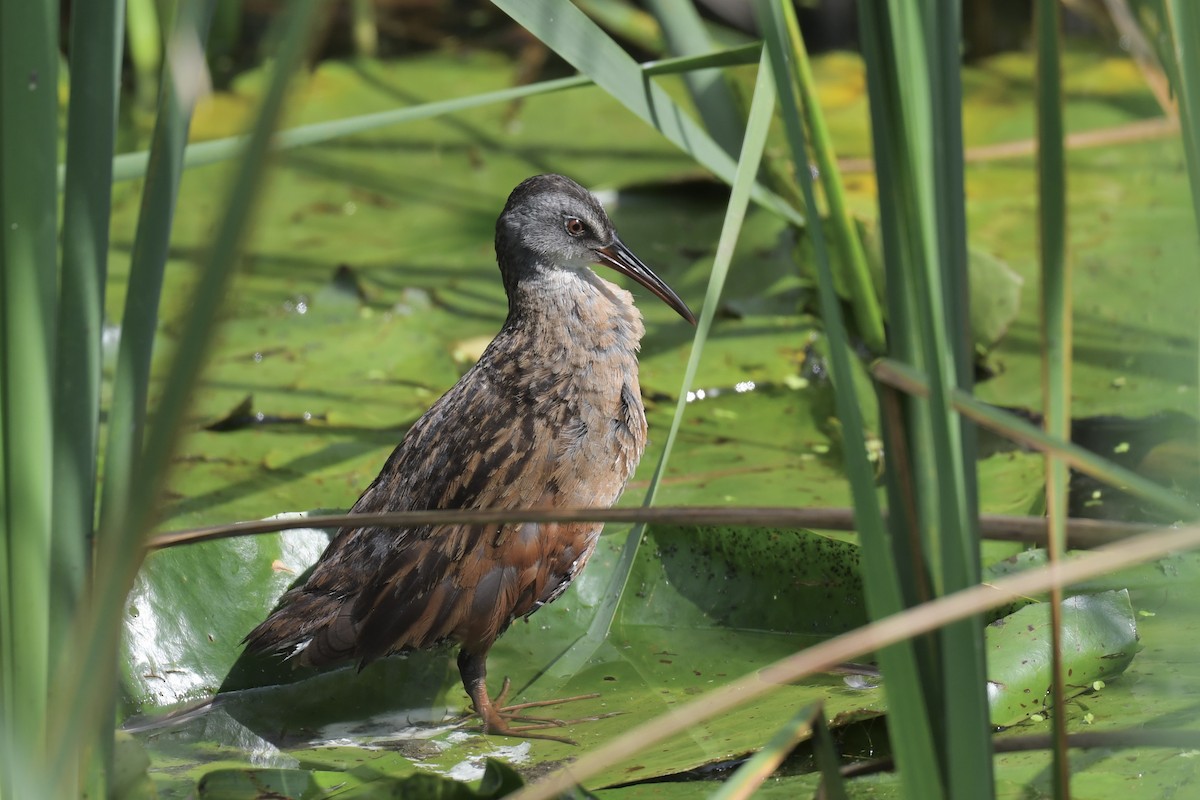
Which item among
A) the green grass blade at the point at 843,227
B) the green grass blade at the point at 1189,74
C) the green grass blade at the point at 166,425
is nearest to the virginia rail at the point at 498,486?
the green grass blade at the point at 843,227

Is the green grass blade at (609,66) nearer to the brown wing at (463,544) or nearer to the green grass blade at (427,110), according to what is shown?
the green grass blade at (427,110)

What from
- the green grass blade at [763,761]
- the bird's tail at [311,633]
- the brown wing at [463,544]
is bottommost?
the green grass blade at [763,761]

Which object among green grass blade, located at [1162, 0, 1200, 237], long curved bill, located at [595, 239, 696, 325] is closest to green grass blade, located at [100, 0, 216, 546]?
green grass blade, located at [1162, 0, 1200, 237]

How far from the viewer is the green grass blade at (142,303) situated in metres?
1.50

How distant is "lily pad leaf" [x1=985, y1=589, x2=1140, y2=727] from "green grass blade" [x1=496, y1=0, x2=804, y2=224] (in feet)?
4.41

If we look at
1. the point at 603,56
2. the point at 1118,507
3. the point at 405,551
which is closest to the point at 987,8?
the point at 1118,507

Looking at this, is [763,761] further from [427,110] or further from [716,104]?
[716,104]

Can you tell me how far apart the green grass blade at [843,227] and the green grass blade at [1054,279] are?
63.0 inches

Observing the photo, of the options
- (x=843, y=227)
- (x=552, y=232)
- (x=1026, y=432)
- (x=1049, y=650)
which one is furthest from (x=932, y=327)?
(x=843, y=227)

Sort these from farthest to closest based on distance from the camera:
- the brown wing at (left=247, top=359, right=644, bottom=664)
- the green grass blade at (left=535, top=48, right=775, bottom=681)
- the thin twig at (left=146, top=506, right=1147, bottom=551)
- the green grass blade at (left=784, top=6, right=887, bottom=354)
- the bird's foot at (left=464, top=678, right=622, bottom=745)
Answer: the green grass blade at (left=784, top=6, right=887, bottom=354)
the brown wing at (left=247, top=359, right=644, bottom=664)
the bird's foot at (left=464, top=678, right=622, bottom=745)
the green grass blade at (left=535, top=48, right=775, bottom=681)
the thin twig at (left=146, top=506, right=1147, bottom=551)

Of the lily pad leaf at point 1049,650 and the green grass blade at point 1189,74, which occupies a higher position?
the green grass blade at point 1189,74

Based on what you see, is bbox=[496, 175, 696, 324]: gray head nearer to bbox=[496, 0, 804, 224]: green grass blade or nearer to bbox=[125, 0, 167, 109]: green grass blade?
bbox=[496, 0, 804, 224]: green grass blade

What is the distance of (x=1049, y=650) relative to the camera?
93.0 inches

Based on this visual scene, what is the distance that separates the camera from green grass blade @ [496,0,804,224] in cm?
229
